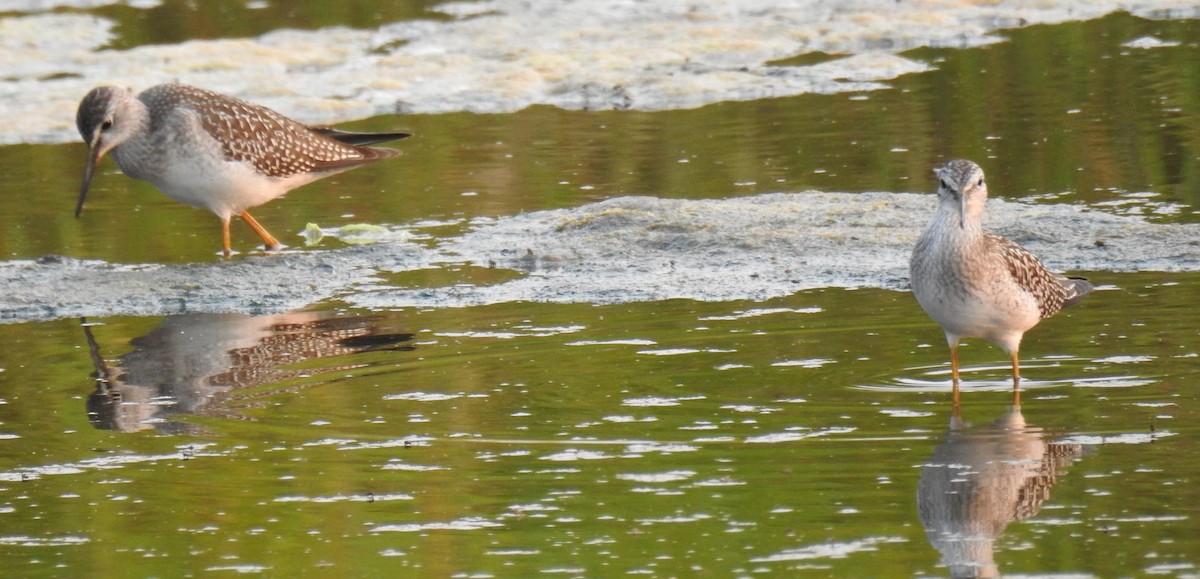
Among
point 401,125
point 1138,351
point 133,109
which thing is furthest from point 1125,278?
point 401,125

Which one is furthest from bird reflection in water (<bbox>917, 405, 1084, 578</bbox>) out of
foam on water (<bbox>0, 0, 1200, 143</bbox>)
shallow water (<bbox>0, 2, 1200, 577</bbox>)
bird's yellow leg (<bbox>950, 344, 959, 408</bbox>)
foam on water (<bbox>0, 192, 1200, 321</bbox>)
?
foam on water (<bbox>0, 0, 1200, 143</bbox>)

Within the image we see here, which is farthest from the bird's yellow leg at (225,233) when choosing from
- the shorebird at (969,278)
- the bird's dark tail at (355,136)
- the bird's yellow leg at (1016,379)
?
the bird's yellow leg at (1016,379)

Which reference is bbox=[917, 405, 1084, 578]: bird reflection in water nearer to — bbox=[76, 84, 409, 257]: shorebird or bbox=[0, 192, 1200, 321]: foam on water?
bbox=[0, 192, 1200, 321]: foam on water

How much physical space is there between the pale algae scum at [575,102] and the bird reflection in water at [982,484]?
2.41 metres

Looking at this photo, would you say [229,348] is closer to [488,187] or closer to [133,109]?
[133,109]

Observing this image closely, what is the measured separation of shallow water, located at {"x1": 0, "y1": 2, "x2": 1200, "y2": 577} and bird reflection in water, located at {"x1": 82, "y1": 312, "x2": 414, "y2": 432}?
0.03 meters

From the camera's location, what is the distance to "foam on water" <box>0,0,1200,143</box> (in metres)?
13.9

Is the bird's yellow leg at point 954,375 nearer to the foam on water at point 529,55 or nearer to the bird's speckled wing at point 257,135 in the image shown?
the bird's speckled wing at point 257,135

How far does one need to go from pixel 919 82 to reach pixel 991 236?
6.81 m

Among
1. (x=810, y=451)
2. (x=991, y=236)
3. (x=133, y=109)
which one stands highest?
(x=133, y=109)

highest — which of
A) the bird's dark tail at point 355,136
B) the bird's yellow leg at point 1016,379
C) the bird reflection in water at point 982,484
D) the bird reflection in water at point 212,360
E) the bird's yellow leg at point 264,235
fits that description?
the bird's dark tail at point 355,136

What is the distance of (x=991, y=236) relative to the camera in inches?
280

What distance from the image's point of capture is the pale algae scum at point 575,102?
8.74 meters

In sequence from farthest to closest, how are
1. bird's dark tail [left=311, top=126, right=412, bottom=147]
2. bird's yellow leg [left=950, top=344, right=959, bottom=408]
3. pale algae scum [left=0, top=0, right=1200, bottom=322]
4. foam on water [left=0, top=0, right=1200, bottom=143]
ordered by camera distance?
foam on water [left=0, top=0, right=1200, bottom=143], bird's dark tail [left=311, top=126, right=412, bottom=147], pale algae scum [left=0, top=0, right=1200, bottom=322], bird's yellow leg [left=950, top=344, right=959, bottom=408]
